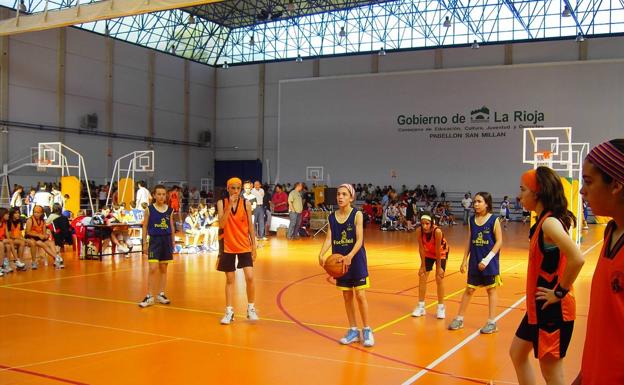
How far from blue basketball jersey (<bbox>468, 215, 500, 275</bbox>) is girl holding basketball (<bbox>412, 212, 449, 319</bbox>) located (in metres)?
0.71

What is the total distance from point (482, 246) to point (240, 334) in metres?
2.86

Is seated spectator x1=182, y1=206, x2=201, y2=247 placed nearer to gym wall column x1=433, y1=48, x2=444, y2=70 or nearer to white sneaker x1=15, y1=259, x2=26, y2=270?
white sneaker x1=15, y1=259, x2=26, y2=270

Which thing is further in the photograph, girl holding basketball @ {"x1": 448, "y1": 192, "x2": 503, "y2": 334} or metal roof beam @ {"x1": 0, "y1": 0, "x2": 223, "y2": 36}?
metal roof beam @ {"x1": 0, "y1": 0, "x2": 223, "y2": 36}

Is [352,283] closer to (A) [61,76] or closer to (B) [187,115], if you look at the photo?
(A) [61,76]

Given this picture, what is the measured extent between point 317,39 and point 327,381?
3485 cm

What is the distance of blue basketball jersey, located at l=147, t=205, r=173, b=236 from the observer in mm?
8609

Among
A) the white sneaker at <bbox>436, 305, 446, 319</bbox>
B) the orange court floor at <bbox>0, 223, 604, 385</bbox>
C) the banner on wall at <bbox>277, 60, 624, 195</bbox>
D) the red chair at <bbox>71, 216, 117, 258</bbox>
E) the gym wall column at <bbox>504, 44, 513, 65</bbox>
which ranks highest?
the gym wall column at <bbox>504, 44, 513, 65</bbox>

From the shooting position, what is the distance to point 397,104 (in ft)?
116

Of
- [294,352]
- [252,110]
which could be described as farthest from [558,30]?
[294,352]

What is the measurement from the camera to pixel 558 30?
31969 mm

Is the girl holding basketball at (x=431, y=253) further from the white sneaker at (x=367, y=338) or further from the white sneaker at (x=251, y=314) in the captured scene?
the white sneaker at (x=251, y=314)

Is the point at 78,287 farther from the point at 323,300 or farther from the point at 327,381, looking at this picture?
the point at 327,381

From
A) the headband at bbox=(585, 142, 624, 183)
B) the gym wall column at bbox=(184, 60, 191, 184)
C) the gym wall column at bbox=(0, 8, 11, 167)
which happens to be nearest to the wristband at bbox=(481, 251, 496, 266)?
the headband at bbox=(585, 142, 624, 183)

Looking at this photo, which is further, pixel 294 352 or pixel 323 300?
pixel 323 300
